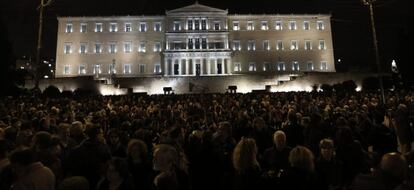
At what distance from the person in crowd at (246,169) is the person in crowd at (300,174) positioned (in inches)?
14.3

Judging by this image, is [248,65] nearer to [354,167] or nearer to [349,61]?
[349,61]

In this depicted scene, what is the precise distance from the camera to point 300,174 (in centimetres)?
507

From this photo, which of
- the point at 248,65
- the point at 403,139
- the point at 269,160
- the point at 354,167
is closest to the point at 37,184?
the point at 269,160

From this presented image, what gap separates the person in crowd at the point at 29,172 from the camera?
4.47 metres

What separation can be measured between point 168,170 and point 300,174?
1.79m

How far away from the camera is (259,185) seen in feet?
17.3

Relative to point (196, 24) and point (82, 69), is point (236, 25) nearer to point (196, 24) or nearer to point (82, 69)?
point (196, 24)

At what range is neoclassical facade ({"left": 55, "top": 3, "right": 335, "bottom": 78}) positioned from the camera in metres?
Result: 75.8

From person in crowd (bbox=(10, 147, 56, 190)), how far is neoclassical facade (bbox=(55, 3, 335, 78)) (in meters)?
70.2

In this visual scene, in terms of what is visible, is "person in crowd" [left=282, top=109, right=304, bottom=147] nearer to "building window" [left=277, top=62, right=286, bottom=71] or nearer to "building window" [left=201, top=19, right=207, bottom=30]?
"building window" [left=201, top=19, right=207, bottom=30]

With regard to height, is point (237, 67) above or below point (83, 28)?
below

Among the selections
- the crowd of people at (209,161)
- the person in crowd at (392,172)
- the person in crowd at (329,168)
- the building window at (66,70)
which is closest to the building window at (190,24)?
the building window at (66,70)

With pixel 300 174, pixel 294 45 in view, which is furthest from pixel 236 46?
pixel 300 174

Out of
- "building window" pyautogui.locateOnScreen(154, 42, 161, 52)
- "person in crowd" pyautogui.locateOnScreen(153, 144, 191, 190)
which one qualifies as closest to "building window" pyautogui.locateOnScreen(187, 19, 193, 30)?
"building window" pyautogui.locateOnScreen(154, 42, 161, 52)
